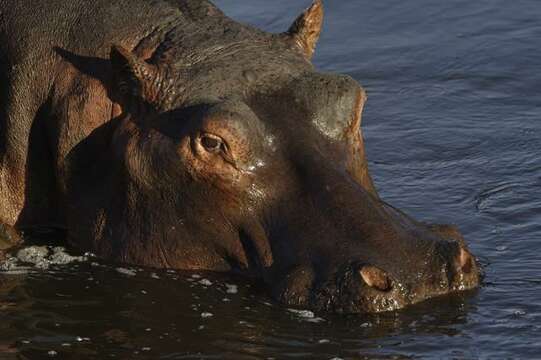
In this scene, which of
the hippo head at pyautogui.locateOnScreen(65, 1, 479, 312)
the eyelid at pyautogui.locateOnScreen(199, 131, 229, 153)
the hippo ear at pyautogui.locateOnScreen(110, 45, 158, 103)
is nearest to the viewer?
the hippo head at pyautogui.locateOnScreen(65, 1, 479, 312)

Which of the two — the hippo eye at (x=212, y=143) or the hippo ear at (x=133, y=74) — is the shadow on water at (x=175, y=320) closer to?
the hippo eye at (x=212, y=143)

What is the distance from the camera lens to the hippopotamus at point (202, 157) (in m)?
9.55

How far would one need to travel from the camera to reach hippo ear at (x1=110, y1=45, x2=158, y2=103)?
10.3m

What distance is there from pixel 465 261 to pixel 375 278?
66cm

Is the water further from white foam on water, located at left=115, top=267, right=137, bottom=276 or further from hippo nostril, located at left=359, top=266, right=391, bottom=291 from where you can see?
hippo nostril, located at left=359, top=266, right=391, bottom=291

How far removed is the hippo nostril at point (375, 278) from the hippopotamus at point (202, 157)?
0.4 inches

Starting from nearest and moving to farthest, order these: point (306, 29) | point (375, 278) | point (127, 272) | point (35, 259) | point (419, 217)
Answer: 1. point (375, 278)
2. point (127, 272)
3. point (306, 29)
4. point (35, 259)
5. point (419, 217)

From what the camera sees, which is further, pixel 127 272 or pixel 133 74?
pixel 127 272

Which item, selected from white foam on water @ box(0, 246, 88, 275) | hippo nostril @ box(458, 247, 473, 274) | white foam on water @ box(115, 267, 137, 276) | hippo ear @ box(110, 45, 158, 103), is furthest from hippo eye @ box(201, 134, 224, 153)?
hippo nostril @ box(458, 247, 473, 274)

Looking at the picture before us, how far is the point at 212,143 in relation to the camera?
993cm

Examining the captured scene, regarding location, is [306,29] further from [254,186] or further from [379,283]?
[379,283]

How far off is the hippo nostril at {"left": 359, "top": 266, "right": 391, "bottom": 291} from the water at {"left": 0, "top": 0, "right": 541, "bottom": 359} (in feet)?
0.78

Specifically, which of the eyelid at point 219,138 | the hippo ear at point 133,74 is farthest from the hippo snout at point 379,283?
the hippo ear at point 133,74

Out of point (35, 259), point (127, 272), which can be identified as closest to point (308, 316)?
point (127, 272)
